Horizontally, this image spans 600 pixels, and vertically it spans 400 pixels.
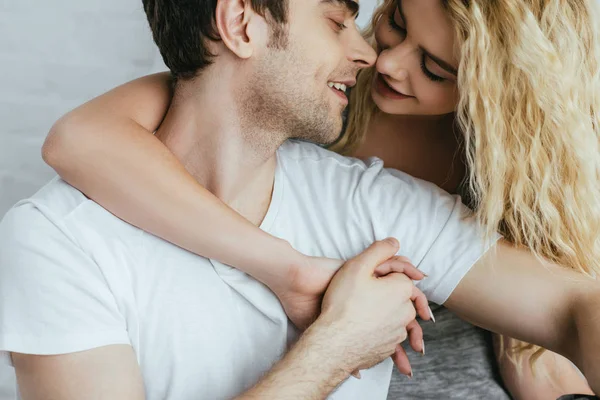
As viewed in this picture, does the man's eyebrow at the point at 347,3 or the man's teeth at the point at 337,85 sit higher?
the man's eyebrow at the point at 347,3

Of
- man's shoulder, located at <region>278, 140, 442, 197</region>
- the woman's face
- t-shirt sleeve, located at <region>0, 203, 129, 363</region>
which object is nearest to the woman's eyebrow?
the woman's face

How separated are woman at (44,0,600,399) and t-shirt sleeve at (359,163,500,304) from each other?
5 cm

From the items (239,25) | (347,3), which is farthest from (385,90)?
(239,25)

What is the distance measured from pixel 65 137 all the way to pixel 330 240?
0.52 metres

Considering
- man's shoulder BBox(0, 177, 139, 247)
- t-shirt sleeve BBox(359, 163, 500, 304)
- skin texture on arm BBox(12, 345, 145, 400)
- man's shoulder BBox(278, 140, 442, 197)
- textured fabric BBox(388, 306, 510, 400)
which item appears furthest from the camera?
textured fabric BBox(388, 306, 510, 400)

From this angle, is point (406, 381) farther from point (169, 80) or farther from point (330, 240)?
point (169, 80)

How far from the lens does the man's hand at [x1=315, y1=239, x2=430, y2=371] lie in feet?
4.42

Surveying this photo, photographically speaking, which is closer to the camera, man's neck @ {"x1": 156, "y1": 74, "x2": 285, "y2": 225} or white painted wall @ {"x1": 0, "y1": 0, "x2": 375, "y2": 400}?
man's neck @ {"x1": 156, "y1": 74, "x2": 285, "y2": 225}

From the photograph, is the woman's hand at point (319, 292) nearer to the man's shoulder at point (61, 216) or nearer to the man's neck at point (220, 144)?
the man's neck at point (220, 144)

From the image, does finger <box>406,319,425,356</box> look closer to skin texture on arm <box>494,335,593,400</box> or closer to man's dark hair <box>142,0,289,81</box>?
skin texture on arm <box>494,335,593,400</box>

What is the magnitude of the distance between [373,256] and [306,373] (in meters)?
0.24

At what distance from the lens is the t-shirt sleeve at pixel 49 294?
1.27 m

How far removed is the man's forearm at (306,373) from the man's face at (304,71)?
1.27ft

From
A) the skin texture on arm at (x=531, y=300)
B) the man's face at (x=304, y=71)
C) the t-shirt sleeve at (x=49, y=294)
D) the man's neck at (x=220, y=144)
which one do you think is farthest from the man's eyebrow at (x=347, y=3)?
the t-shirt sleeve at (x=49, y=294)
